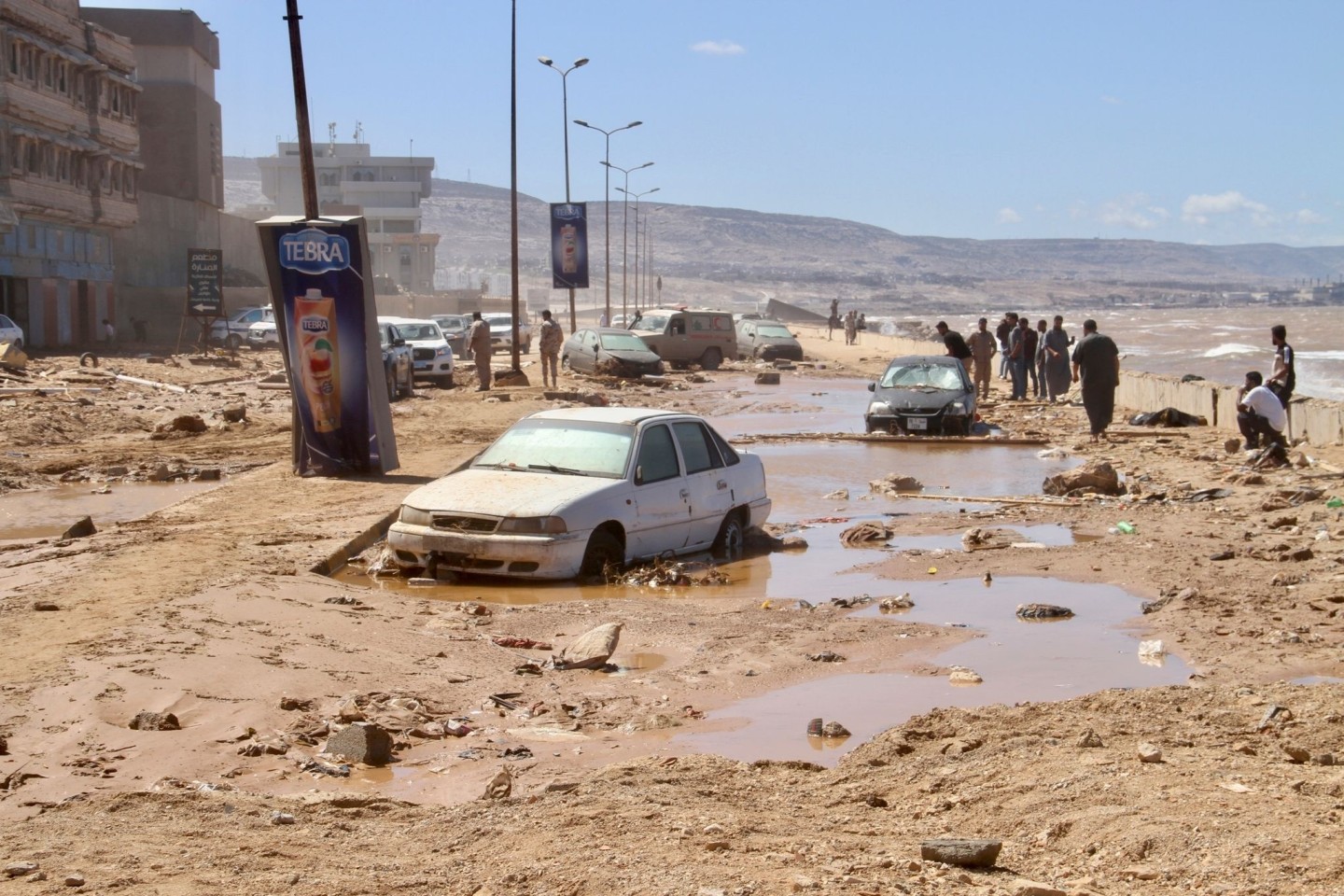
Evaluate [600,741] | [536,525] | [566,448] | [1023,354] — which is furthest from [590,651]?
[1023,354]

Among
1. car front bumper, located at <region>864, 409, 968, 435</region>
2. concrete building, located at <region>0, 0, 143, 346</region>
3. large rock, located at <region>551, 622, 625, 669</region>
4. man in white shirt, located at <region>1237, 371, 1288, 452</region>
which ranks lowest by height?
large rock, located at <region>551, 622, 625, 669</region>

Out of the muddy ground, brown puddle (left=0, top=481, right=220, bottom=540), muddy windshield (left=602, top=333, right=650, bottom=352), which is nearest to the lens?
the muddy ground

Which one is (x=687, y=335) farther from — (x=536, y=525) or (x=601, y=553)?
(x=536, y=525)

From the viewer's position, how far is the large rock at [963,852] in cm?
Result: 480

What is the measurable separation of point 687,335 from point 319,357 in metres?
30.3

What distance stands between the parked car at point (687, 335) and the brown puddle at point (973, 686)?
115 feet

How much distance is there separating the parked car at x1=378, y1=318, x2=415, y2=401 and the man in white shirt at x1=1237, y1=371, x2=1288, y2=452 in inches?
647

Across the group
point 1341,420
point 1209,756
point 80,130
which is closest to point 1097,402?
point 1341,420

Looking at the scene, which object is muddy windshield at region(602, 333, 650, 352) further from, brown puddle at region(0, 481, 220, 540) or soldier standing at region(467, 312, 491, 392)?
brown puddle at region(0, 481, 220, 540)

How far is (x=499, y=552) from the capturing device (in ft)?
36.1

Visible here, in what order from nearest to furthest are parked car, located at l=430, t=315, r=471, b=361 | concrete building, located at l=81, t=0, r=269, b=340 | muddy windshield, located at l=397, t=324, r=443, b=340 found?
1. muddy windshield, located at l=397, t=324, r=443, b=340
2. parked car, located at l=430, t=315, r=471, b=361
3. concrete building, located at l=81, t=0, r=269, b=340

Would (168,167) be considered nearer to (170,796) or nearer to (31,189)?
(31,189)

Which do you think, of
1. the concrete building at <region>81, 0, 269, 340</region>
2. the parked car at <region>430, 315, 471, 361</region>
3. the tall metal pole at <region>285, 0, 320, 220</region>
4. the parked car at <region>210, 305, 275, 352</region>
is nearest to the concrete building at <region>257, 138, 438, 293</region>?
the concrete building at <region>81, 0, 269, 340</region>

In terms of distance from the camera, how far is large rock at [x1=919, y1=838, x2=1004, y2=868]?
4805 mm
